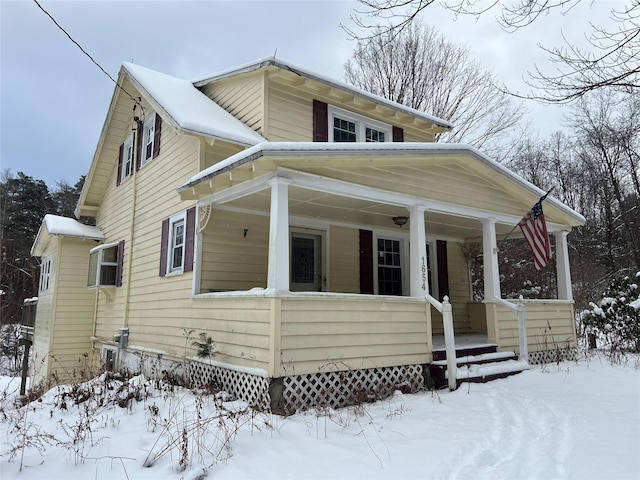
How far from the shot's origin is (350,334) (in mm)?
6465

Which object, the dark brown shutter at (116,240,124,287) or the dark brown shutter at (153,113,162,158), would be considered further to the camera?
the dark brown shutter at (116,240,124,287)

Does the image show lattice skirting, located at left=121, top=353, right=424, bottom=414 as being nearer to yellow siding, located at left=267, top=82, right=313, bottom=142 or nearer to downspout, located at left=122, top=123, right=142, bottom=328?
downspout, located at left=122, top=123, right=142, bottom=328

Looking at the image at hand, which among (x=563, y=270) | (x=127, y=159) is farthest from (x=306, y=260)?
(x=127, y=159)

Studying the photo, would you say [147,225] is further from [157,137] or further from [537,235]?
[537,235]

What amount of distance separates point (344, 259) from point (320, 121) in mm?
3038

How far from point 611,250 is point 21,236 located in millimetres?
34557

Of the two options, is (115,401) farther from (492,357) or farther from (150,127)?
(150,127)

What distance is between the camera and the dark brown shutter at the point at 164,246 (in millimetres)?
8935

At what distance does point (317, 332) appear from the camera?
6.12 metres

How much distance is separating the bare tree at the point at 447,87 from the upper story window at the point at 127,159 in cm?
1251

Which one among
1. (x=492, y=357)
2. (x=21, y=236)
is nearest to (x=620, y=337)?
(x=492, y=357)

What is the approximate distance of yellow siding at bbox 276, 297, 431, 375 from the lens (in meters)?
5.92

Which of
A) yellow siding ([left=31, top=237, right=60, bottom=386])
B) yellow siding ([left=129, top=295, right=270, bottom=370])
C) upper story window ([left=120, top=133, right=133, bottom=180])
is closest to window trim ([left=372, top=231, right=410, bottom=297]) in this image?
yellow siding ([left=129, top=295, right=270, bottom=370])

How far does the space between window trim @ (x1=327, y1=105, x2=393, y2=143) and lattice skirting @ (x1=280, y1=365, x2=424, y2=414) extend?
5.29 metres
